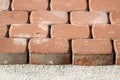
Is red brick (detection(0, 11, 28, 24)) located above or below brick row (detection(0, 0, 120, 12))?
below

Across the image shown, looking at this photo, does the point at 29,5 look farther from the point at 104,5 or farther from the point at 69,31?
the point at 104,5

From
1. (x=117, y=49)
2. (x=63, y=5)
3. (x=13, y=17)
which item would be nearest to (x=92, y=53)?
(x=117, y=49)

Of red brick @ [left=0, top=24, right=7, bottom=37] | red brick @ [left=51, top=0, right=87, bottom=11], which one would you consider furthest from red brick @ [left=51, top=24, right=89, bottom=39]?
red brick @ [left=0, top=24, right=7, bottom=37]

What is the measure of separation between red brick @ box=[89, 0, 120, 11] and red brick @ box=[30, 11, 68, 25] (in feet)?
0.51

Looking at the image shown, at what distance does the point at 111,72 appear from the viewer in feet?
4.67

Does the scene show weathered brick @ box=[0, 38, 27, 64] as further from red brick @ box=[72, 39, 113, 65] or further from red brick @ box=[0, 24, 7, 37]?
red brick @ box=[72, 39, 113, 65]

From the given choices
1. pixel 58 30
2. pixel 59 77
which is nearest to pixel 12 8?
pixel 58 30

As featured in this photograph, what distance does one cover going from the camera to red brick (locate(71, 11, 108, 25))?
1604 millimetres

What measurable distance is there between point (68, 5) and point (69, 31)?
0.55ft

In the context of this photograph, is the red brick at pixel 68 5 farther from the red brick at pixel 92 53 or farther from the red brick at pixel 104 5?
the red brick at pixel 92 53

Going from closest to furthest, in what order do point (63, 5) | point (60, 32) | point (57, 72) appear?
point (57, 72), point (60, 32), point (63, 5)

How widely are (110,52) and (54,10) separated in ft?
1.25

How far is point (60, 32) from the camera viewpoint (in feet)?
5.09

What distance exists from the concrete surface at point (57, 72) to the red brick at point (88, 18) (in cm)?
26
